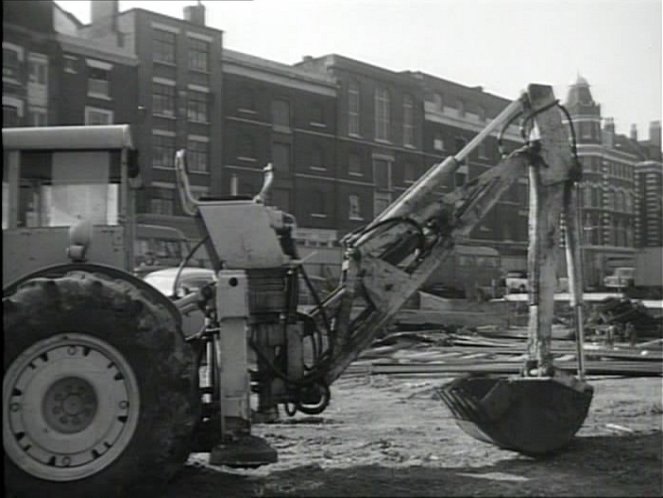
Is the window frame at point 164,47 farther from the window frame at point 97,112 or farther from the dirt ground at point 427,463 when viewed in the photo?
the dirt ground at point 427,463

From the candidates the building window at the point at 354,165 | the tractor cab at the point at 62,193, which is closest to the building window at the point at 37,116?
the tractor cab at the point at 62,193

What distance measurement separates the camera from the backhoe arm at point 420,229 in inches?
134

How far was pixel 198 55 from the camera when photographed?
143 inches

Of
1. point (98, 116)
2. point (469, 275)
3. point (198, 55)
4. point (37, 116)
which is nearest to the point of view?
point (37, 116)

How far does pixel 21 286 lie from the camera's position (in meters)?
2.65

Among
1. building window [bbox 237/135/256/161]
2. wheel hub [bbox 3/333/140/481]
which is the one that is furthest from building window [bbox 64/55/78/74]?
wheel hub [bbox 3/333/140/481]

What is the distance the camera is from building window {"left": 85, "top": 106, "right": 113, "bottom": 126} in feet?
10.9

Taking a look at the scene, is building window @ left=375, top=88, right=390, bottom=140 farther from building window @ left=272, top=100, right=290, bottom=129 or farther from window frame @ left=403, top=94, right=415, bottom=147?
building window @ left=272, top=100, right=290, bottom=129

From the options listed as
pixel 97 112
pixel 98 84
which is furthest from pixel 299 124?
pixel 98 84

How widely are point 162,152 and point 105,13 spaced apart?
0.66 metres

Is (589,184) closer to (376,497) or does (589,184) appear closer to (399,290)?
(399,290)

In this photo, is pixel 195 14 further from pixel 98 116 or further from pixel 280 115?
pixel 280 115

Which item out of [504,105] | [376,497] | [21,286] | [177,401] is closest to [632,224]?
[504,105]

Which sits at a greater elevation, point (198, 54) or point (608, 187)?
point (198, 54)
